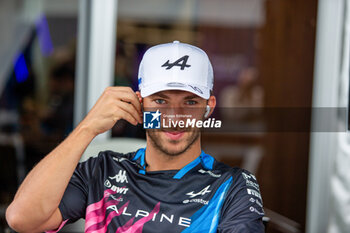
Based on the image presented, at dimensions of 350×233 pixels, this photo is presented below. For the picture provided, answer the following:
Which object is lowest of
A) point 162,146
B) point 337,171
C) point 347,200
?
point 347,200

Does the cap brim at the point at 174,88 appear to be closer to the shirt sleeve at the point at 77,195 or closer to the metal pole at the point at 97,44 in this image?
the shirt sleeve at the point at 77,195

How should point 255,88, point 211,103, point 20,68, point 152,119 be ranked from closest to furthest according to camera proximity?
point 152,119 < point 211,103 < point 255,88 < point 20,68

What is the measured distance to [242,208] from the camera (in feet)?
3.39

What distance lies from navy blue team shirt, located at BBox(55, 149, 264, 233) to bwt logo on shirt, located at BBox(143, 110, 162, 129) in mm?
175

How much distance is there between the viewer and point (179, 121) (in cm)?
104

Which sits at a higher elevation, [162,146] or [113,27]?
[113,27]

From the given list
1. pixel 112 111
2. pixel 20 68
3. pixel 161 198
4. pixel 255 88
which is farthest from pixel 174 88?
pixel 20 68

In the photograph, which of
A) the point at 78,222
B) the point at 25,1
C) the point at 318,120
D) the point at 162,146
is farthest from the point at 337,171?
the point at 25,1

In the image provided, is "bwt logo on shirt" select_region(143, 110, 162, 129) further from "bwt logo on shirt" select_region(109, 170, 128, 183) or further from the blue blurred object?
the blue blurred object

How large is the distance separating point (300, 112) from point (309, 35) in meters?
0.45

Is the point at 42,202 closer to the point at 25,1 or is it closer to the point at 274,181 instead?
the point at 274,181

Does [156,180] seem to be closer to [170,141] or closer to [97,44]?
[170,141]

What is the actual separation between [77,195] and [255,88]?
1.22 meters

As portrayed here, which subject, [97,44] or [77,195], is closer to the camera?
[77,195]
